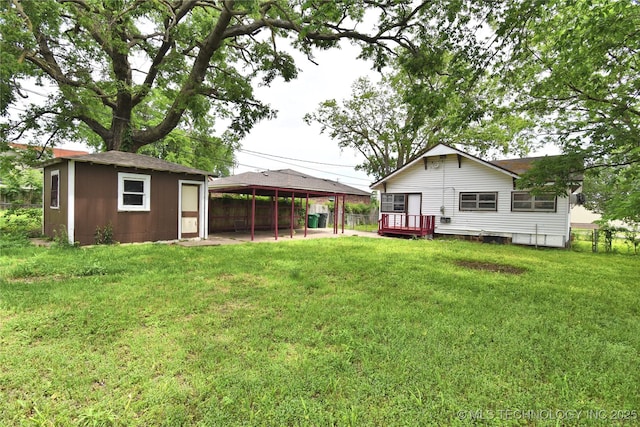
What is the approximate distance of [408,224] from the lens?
49.6 feet

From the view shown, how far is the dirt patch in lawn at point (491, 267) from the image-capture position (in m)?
7.06

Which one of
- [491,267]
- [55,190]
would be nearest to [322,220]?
[491,267]

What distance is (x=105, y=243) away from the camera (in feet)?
28.8

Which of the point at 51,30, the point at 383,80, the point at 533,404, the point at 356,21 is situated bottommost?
the point at 533,404

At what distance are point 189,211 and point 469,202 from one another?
12331 millimetres

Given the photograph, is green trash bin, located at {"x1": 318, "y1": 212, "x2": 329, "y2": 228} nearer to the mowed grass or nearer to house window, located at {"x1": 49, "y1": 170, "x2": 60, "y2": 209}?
house window, located at {"x1": 49, "y1": 170, "x2": 60, "y2": 209}

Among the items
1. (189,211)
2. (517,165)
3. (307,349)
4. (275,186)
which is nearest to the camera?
(307,349)

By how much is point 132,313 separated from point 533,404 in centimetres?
427

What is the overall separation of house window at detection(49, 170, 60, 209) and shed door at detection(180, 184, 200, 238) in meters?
3.48

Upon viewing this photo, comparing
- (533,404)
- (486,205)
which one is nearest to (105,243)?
(533,404)

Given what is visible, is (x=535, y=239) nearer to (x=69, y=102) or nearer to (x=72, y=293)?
(x=72, y=293)

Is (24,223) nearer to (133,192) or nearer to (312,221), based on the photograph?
(133,192)

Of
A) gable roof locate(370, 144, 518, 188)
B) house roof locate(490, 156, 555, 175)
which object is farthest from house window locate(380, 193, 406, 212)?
house roof locate(490, 156, 555, 175)

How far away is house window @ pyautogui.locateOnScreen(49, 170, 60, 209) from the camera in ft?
29.6
